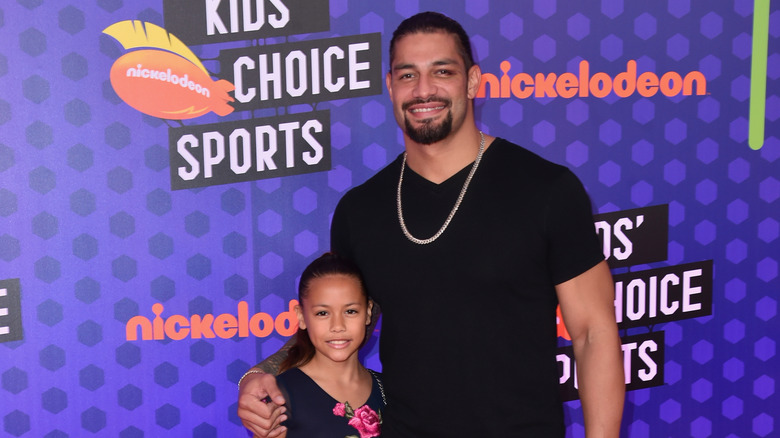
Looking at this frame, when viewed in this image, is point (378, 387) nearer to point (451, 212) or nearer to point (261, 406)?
point (261, 406)

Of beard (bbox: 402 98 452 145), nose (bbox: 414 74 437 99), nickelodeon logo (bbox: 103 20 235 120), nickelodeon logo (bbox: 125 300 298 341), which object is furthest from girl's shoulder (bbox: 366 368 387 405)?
nickelodeon logo (bbox: 103 20 235 120)

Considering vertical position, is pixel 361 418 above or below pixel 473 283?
below

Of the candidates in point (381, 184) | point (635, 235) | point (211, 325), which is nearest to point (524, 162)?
point (381, 184)

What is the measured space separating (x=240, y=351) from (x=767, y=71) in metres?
2.27

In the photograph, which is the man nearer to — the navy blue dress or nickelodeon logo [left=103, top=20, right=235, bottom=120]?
the navy blue dress

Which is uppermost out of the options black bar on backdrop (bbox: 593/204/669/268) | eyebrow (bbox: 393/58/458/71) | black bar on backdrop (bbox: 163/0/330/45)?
black bar on backdrop (bbox: 163/0/330/45)

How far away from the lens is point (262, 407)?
1.59 meters

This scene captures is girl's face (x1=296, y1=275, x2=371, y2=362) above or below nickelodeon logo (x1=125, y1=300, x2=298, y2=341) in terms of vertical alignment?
above

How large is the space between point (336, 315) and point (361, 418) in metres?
0.28

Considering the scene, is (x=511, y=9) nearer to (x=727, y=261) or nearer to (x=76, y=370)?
(x=727, y=261)

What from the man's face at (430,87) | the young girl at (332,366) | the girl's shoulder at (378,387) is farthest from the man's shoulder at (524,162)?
the girl's shoulder at (378,387)

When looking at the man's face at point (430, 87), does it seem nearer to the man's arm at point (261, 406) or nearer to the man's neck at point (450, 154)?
the man's neck at point (450, 154)

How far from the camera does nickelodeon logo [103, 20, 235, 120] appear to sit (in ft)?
7.23

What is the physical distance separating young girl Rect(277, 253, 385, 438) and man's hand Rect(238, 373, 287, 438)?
0.20ft
